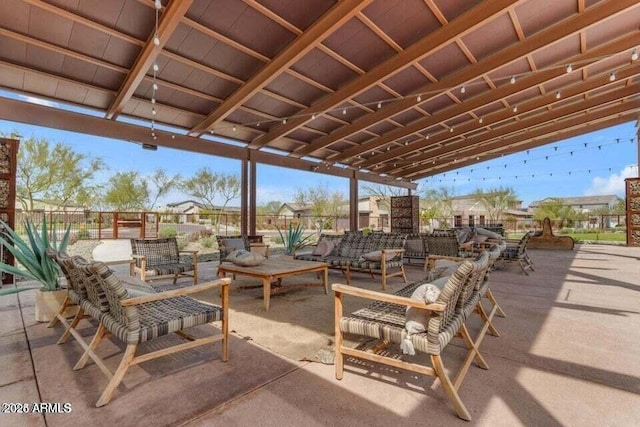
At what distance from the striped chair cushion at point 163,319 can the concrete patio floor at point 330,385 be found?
1.12 ft

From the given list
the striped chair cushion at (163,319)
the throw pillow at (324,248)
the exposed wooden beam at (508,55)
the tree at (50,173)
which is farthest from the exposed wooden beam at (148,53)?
the tree at (50,173)

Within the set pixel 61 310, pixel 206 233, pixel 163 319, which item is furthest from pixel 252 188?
pixel 163 319

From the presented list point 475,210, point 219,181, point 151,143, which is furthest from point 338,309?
point 475,210

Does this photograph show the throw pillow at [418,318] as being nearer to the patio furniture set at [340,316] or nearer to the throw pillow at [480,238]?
the patio furniture set at [340,316]

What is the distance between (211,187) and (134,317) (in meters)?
17.7

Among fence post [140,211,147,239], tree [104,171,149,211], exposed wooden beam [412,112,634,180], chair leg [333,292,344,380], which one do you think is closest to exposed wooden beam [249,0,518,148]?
chair leg [333,292,344,380]

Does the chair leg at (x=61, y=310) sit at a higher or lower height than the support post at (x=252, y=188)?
lower

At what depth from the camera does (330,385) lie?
1988 mm

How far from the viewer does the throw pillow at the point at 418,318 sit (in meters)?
1.80

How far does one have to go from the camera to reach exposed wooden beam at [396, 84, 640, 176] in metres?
7.80

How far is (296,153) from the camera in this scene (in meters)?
9.36

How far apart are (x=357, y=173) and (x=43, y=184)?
453 inches

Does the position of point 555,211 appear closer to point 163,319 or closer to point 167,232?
point 167,232

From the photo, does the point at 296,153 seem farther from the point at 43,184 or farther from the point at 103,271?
the point at 43,184
